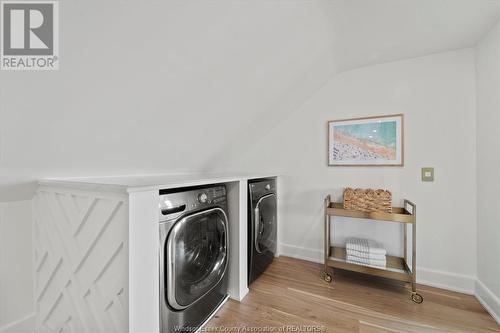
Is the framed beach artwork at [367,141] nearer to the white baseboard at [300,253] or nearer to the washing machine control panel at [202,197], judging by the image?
the white baseboard at [300,253]

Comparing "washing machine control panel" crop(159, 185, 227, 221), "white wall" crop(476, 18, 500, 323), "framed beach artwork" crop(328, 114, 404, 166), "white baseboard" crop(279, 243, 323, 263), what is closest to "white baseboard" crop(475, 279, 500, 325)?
"white wall" crop(476, 18, 500, 323)

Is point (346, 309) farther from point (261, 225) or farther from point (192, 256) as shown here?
point (192, 256)

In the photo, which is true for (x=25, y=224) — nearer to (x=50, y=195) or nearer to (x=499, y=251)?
(x=50, y=195)

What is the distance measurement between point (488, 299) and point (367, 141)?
1.42m

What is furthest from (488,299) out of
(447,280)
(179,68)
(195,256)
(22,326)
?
(22,326)

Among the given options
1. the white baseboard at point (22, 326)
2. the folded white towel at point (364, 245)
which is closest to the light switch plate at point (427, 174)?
the folded white towel at point (364, 245)

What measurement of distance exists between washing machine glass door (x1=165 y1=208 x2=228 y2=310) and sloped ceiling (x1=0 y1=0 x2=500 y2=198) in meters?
0.70

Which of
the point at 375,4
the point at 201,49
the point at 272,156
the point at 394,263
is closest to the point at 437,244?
the point at 394,263

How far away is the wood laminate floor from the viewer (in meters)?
1.29

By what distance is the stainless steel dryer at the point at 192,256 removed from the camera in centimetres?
101

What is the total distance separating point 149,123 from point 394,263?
7.49 ft

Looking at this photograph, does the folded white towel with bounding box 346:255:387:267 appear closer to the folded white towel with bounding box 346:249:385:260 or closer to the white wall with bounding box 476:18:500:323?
the folded white towel with bounding box 346:249:385:260

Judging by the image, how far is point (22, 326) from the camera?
4.00 feet

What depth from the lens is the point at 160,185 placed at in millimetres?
969
